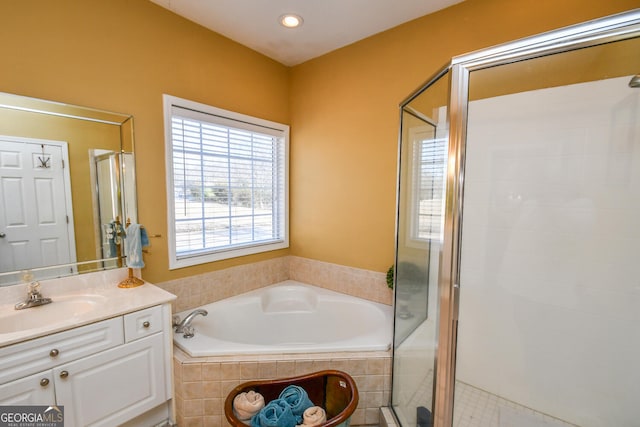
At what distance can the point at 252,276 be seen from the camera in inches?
104

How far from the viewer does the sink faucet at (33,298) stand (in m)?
1.45

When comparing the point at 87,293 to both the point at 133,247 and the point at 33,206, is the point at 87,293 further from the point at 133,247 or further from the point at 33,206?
the point at 33,206

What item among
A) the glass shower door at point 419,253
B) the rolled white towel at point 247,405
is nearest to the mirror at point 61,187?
the rolled white towel at point 247,405

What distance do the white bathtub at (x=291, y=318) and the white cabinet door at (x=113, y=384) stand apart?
45 cm

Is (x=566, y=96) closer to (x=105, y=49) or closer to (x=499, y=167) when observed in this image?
(x=499, y=167)

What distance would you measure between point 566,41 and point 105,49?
237 cm

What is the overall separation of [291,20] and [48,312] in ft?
7.90

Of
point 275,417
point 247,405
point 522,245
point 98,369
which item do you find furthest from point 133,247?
point 522,245

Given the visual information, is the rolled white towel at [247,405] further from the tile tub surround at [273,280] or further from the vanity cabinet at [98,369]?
the tile tub surround at [273,280]

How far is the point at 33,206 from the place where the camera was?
1534 mm

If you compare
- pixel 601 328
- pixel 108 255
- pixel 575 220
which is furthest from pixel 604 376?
pixel 108 255

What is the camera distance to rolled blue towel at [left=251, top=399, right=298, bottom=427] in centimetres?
129

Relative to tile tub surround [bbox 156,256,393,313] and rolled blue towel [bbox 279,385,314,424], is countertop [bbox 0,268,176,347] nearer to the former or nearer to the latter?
tile tub surround [bbox 156,256,393,313]

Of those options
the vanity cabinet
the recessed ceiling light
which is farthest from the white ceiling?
the vanity cabinet
